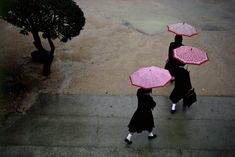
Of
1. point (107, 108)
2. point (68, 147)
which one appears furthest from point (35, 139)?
point (107, 108)

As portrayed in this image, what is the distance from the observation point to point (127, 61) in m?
10.5

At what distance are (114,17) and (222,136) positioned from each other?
7.29 m

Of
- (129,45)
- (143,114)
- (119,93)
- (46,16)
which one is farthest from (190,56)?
(129,45)

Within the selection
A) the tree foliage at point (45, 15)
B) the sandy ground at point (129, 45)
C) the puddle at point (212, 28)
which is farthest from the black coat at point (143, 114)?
the puddle at point (212, 28)

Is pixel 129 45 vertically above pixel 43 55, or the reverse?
pixel 43 55

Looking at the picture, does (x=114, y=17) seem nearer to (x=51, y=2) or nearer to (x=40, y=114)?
(x=51, y=2)

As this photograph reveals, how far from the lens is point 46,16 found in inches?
338

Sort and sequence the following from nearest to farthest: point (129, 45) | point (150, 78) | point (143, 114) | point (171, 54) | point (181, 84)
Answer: point (150, 78) → point (143, 114) → point (181, 84) → point (171, 54) → point (129, 45)

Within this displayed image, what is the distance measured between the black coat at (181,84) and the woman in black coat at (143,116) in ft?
3.98

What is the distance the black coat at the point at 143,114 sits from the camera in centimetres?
675

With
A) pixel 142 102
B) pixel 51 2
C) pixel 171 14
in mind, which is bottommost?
pixel 171 14

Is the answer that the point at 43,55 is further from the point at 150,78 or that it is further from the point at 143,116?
the point at 150,78

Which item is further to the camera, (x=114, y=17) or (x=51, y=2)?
(x=114, y=17)

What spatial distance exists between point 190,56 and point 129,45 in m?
4.04
